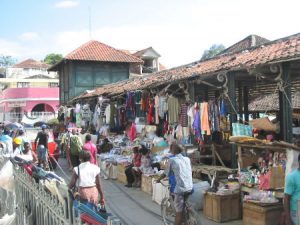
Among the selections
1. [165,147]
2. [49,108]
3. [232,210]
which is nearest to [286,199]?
[232,210]

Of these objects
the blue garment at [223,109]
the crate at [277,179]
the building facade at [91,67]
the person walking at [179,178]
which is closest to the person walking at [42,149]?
the blue garment at [223,109]

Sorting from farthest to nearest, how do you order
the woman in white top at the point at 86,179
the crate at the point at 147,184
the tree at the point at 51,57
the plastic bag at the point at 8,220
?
the tree at the point at 51,57 < the crate at the point at 147,184 < the woman in white top at the point at 86,179 < the plastic bag at the point at 8,220

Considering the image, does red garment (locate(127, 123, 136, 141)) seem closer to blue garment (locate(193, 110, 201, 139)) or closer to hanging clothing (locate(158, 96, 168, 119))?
hanging clothing (locate(158, 96, 168, 119))

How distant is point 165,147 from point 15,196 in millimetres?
6253

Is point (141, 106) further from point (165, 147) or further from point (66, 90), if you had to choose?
point (66, 90)

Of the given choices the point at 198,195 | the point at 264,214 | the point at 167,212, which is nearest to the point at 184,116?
the point at 198,195

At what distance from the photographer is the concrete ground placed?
834cm

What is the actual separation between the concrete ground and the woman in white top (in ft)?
6.75

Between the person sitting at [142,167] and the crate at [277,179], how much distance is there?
4874 millimetres

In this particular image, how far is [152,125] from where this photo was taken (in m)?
13.5

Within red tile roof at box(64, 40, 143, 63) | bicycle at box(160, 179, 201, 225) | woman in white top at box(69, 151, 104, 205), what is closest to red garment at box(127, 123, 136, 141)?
bicycle at box(160, 179, 201, 225)

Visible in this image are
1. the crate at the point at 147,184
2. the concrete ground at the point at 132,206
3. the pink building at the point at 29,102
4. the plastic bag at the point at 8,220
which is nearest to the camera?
the plastic bag at the point at 8,220

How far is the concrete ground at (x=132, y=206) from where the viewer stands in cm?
834

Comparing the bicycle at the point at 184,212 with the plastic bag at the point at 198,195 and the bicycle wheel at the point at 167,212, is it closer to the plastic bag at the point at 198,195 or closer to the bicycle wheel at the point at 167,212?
the bicycle wheel at the point at 167,212
